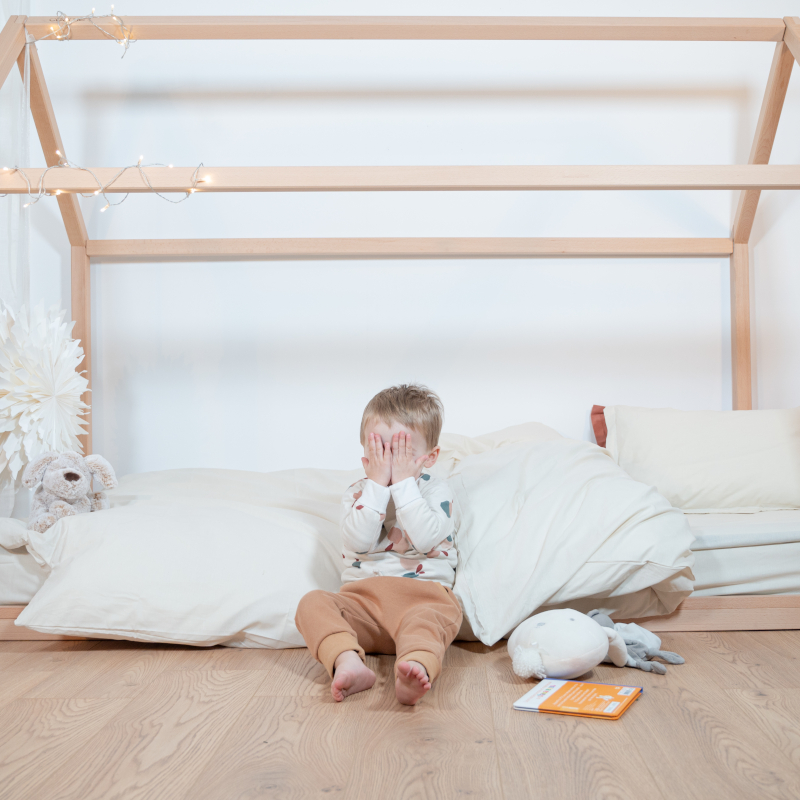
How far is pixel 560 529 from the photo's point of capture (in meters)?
1.27

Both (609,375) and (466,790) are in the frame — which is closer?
(466,790)

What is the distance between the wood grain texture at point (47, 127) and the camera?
1814mm

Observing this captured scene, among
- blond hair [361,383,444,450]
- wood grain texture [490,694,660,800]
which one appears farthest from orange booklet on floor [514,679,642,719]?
blond hair [361,383,444,450]

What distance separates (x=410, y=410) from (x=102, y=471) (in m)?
0.71

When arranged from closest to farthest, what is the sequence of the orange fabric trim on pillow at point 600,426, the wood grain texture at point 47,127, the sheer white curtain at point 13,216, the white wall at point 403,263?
the sheer white curtain at point 13,216 < the wood grain texture at point 47,127 < the orange fabric trim on pillow at point 600,426 < the white wall at point 403,263

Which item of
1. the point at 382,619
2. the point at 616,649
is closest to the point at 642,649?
the point at 616,649

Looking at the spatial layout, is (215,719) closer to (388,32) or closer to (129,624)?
(129,624)

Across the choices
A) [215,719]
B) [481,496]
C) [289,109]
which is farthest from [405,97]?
[215,719]

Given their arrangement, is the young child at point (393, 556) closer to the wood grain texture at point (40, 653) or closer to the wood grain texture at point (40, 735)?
the wood grain texture at point (40, 735)

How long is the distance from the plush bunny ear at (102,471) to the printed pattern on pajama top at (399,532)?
58 cm

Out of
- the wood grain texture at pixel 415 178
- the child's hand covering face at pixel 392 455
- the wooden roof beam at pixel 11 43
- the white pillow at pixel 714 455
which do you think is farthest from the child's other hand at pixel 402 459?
the wooden roof beam at pixel 11 43

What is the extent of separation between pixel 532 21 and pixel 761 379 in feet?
4.23

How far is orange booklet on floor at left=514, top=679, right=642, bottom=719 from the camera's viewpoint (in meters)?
0.90

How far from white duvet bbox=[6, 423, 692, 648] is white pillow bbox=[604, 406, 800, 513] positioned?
1.38 ft
